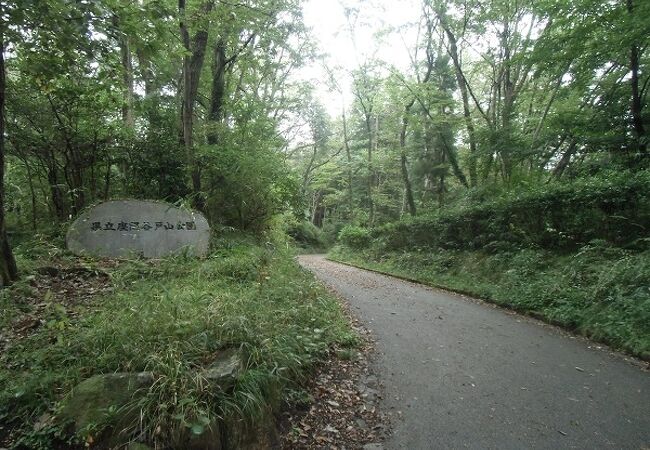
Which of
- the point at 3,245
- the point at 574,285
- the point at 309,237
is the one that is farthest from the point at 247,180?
the point at 309,237

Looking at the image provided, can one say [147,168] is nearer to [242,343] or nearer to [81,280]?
[81,280]

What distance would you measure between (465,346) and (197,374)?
13.9 feet

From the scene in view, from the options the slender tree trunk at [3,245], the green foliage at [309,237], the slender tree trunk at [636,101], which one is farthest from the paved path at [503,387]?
the green foliage at [309,237]

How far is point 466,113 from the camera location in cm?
1569

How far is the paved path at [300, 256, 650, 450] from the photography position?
11.2ft

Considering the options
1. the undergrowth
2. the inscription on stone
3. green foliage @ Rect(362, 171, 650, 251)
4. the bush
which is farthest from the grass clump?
the bush

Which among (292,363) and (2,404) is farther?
(292,363)

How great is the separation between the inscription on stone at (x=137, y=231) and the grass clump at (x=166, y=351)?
1308 millimetres

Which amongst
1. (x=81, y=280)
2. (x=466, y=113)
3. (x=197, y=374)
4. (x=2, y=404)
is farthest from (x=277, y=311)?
(x=466, y=113)

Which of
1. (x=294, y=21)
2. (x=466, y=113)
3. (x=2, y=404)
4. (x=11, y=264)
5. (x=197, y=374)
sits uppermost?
(x=294, y=21)

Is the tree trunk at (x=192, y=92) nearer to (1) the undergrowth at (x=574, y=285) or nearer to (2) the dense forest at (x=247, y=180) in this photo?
(2) the dense forest at (x=247, y=180)

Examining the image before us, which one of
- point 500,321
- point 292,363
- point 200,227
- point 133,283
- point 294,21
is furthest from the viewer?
point 294,21

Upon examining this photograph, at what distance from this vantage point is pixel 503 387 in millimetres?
4340

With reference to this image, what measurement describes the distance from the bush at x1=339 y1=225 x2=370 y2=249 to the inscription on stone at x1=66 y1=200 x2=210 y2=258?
45.8 feet
